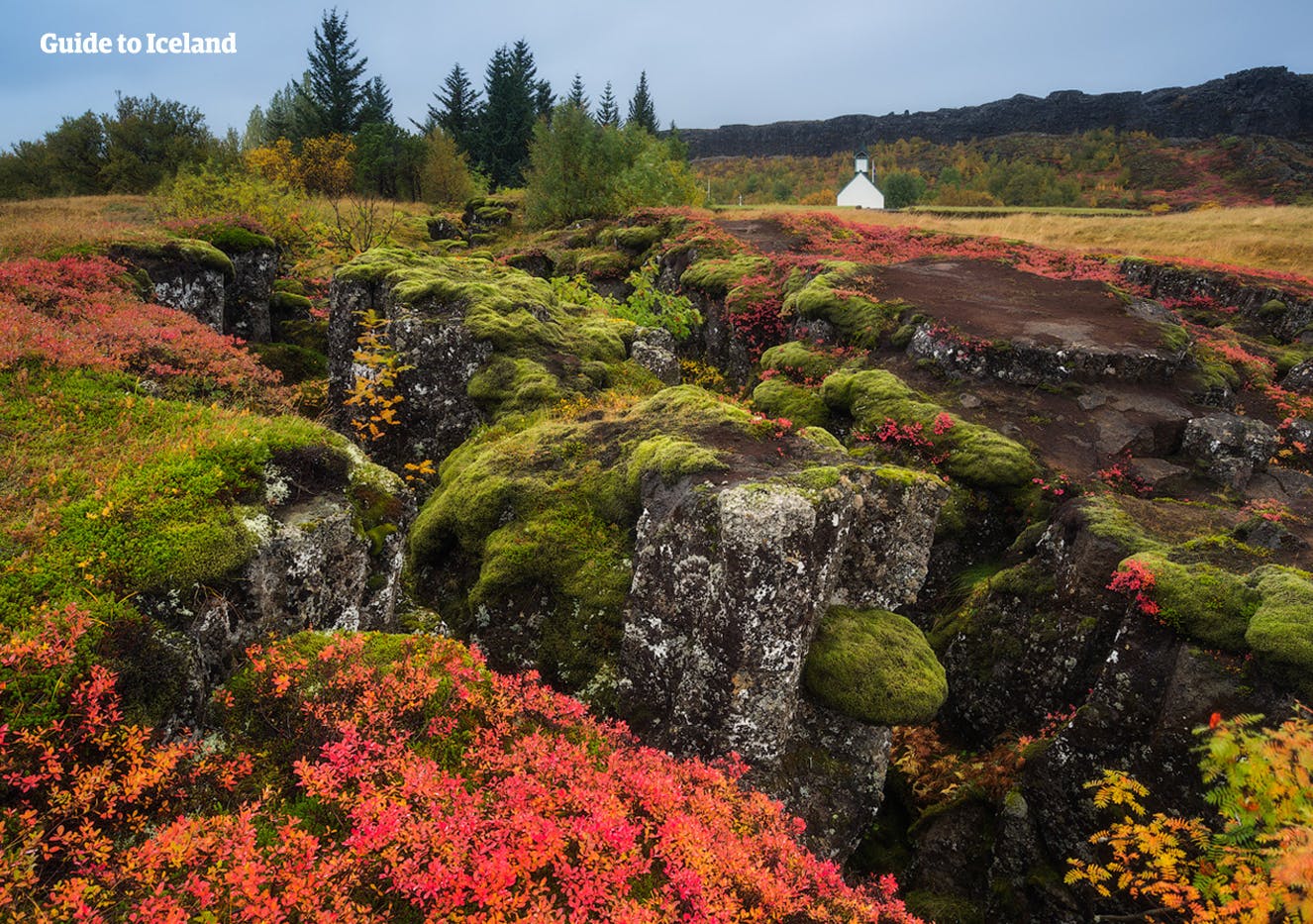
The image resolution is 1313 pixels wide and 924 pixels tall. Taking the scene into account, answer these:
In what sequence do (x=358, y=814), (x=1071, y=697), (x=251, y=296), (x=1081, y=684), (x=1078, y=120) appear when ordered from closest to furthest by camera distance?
(x=358, y=814)
(x=1081, y=684)
(x=1071, y=697)
(x=251, y=296)
(x=1078, y=120)

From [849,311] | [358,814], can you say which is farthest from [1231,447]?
[358,814]

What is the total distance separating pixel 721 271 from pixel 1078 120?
121571 mm

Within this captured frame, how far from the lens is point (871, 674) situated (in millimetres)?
7980

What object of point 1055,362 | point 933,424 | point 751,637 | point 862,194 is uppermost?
point 862,194

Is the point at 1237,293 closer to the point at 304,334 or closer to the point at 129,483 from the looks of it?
Result: the point at 304,334

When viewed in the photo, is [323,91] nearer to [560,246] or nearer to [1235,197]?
[560,246]

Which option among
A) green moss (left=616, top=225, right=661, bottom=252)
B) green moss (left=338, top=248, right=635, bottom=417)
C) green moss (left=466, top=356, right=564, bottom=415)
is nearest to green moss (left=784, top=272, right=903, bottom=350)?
green moss (left=338, top=248, right=635, bottom=417)

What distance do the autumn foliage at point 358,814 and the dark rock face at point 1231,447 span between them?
1370 cm

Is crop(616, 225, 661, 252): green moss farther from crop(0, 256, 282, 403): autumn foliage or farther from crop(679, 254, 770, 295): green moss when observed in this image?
crop(0, 256, 282, 403): autumn foliage

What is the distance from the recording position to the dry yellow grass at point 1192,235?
106ft

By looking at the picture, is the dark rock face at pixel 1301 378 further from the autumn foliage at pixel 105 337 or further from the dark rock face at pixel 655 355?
the autumn foliage at pixel 105 337

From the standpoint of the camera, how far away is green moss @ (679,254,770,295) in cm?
2484

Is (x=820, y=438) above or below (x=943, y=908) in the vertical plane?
above

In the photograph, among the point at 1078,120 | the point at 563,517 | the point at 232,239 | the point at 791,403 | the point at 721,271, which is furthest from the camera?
the point at 1078,120
